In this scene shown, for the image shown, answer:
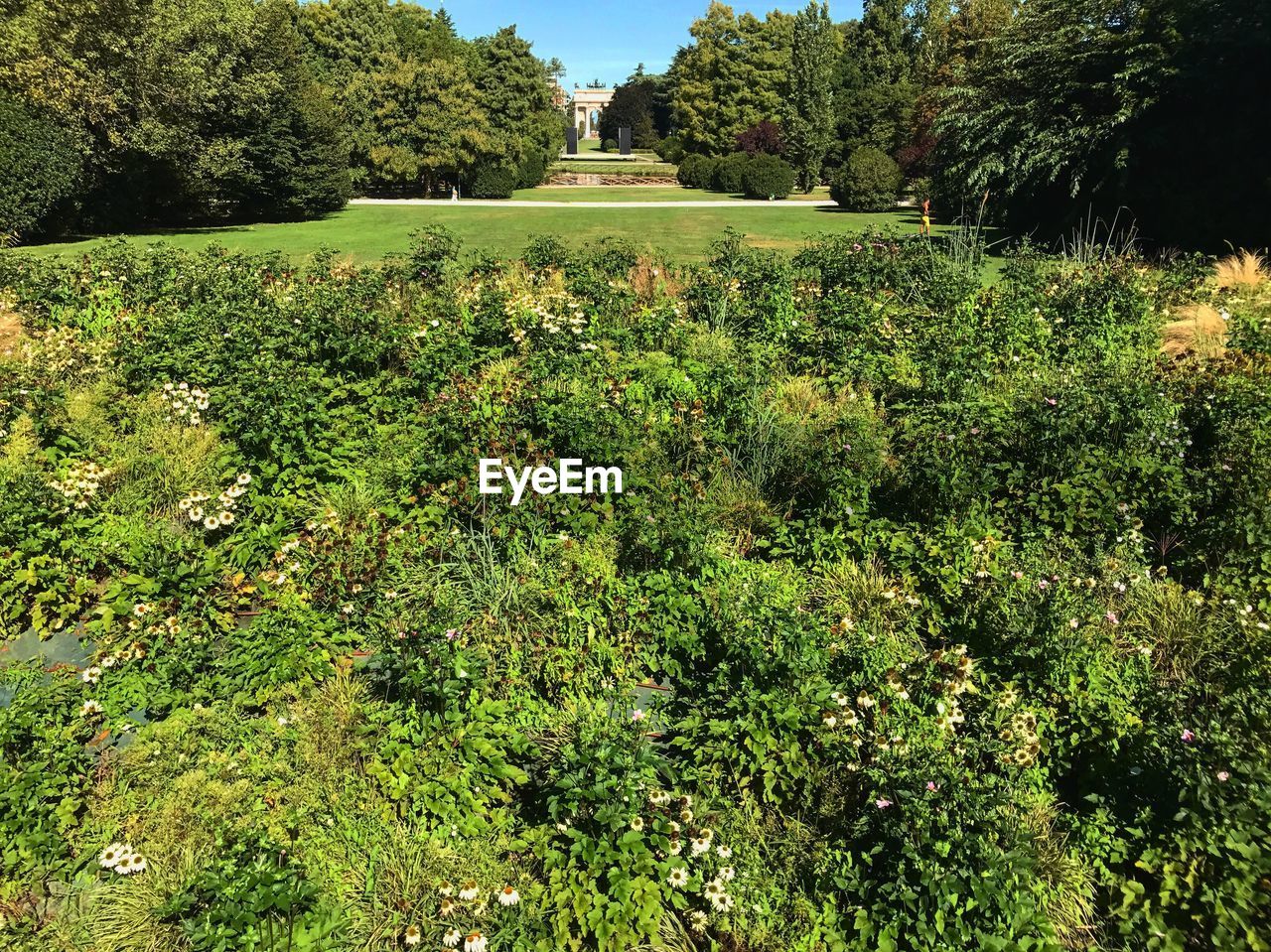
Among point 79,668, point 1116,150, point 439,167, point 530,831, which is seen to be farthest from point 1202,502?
point 439,167

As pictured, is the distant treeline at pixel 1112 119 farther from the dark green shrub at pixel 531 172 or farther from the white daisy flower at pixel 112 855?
the dark green shrub at pixel 531 172

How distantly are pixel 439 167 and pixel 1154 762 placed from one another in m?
31.1

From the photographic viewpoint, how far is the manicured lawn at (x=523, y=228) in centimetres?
1497

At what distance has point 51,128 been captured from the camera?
15.2 metres

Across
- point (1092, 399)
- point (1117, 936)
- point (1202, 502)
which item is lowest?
point (1117, 936)

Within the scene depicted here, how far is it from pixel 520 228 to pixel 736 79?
2571 centimetres

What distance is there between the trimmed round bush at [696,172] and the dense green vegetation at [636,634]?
2916 centimetres

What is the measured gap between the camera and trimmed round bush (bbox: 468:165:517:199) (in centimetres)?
3002

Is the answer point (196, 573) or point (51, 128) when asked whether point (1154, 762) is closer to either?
point (196, 573)

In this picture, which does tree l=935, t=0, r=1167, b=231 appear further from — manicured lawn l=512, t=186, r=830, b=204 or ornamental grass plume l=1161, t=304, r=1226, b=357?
manicured lawn l=512, t=186, r=830, b=204

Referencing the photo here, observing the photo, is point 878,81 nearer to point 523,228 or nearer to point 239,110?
point 523,228

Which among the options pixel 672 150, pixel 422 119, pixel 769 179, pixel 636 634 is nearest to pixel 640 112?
pixel 672 150

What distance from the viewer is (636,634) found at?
381 centimetres


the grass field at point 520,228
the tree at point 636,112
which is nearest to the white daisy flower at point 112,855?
the grass field at point 520,228
